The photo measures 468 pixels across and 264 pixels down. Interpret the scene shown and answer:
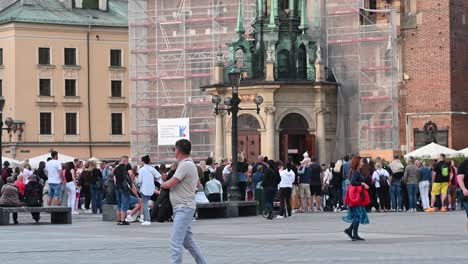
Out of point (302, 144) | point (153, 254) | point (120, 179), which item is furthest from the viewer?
point (302, 144)

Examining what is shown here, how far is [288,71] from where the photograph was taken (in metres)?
59.8

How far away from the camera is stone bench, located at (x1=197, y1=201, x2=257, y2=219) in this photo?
39156 mm

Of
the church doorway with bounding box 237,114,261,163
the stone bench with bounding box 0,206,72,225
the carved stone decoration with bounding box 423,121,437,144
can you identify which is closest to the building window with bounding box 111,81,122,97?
the carved stone decoration with bounding box 423,121,437,144

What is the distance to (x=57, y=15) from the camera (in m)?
94.2

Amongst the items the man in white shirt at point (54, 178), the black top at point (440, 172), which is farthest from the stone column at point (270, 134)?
the man in white shirt at point (54, 178)

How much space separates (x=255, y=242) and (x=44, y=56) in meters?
68.3

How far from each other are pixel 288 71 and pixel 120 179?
1018 inches

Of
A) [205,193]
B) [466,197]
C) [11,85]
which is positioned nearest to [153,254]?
[466,197]

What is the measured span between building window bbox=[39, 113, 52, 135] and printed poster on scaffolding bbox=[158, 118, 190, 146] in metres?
30.1

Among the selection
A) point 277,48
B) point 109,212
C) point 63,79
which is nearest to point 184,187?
point 109,212

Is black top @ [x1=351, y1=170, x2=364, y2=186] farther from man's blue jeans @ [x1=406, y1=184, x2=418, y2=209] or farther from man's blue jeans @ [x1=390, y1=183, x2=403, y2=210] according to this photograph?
man's blue jeans @ [x1=390, y1=183, x2=403, y2=210]

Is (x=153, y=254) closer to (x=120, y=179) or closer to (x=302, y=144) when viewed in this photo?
(x=120, y=179)

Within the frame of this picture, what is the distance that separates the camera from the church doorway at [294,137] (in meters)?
59.3

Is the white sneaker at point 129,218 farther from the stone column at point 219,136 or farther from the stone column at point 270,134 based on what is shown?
the stone column at point 219,136
